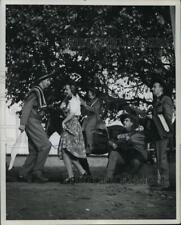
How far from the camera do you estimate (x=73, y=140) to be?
3.66 m

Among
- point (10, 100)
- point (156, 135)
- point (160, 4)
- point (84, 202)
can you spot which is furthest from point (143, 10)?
point (84, 202)

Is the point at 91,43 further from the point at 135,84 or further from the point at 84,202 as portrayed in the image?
the point at 84,202

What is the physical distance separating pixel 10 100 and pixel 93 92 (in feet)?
2.28

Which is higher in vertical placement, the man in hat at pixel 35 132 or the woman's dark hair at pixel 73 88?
the woman's dark hair at pixel 73 88

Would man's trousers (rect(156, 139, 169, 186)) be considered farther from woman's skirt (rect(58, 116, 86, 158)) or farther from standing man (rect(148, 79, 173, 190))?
woman's skirt (rect(58, 116, 86, 158))

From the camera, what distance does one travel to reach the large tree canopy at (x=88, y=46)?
362 centimetres

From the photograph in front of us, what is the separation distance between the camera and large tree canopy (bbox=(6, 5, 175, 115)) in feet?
11.9

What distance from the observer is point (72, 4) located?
3.63 metres

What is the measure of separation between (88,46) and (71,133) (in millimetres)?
744

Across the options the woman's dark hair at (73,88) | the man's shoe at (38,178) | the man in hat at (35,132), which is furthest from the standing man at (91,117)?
the man's shoe at (38,178)

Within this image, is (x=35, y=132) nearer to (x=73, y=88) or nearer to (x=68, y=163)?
(x=68, y=163)

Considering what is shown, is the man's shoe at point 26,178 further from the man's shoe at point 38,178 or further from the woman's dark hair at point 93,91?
the woman's dark hair at point 93,91

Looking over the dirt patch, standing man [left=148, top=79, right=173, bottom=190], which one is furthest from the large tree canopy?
the dirt patch

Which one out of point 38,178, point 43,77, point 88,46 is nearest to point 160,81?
point 88,46
